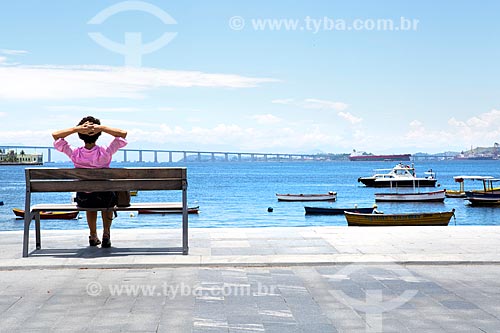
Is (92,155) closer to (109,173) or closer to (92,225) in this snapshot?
(109,173)

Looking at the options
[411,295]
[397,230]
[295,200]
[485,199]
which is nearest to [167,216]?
[295,200]

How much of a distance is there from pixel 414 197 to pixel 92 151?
6644cm

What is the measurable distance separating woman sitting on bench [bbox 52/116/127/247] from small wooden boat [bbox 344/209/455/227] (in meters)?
22.5

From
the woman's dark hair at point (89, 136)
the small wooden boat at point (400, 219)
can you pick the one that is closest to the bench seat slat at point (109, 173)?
the woman's dark hair at point (89, 136)

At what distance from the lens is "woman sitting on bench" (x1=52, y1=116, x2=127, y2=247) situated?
8.69 metres

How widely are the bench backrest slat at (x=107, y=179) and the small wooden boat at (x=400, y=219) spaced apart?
74.3ft

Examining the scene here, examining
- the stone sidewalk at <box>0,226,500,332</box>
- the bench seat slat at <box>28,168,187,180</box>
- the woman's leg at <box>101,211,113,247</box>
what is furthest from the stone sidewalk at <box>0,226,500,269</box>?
the bench seat slat at <box>28,168,187,180</box>

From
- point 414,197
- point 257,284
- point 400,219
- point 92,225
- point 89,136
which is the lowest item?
point 414,197

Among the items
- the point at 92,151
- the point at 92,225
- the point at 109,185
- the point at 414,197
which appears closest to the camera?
the point at 109,185

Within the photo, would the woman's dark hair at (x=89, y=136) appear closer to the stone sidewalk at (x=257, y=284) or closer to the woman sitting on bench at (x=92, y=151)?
the woman sitting on bench at (x=92, y=151)

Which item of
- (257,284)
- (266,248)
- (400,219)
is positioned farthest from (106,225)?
(400,219)

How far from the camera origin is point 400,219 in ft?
98.5

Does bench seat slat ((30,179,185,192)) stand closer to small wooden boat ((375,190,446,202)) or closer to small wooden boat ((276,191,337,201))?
small wooden boat ((276,191,337,201))

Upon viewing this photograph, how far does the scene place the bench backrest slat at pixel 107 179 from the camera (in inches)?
327
